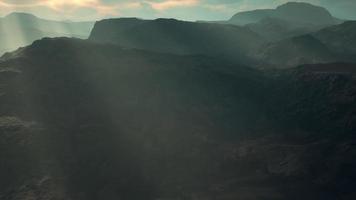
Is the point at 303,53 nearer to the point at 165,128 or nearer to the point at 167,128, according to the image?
the point at 167,128

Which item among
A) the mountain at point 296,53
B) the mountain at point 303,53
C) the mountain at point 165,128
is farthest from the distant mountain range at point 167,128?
the mountain at point 303,53

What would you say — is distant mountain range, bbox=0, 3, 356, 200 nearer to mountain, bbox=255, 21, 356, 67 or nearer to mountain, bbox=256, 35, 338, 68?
mountain, bbox=256, 35, 338, 68

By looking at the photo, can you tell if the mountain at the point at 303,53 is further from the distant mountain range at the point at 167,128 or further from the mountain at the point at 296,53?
the distant mountain range at the point at 167,128

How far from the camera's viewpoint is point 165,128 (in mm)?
89188

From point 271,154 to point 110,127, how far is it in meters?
34.9

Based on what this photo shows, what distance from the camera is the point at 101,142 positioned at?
3258 inches

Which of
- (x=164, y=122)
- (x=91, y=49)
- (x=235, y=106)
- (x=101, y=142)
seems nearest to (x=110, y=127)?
(x=101, y=142)

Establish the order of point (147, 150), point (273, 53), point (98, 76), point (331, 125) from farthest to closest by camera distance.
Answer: point (273, 53) < point (98, 76) < point (331, 125) < point (147, 150)

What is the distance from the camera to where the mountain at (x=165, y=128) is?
71000 millimetres

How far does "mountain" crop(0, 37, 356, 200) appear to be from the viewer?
71.0 meters

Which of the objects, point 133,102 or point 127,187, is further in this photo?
point 133,102

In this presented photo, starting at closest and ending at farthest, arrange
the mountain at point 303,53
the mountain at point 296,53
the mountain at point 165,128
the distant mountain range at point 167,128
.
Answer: the distant mountain range at point 167,128, the mountain at point 165,128, the mountain at point 303,53, the mountain at point 296,53

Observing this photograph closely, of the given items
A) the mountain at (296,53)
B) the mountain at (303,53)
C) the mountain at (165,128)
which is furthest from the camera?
the mountain at (296,53)

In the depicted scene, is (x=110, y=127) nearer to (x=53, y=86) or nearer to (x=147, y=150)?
(x=147, y=150)
